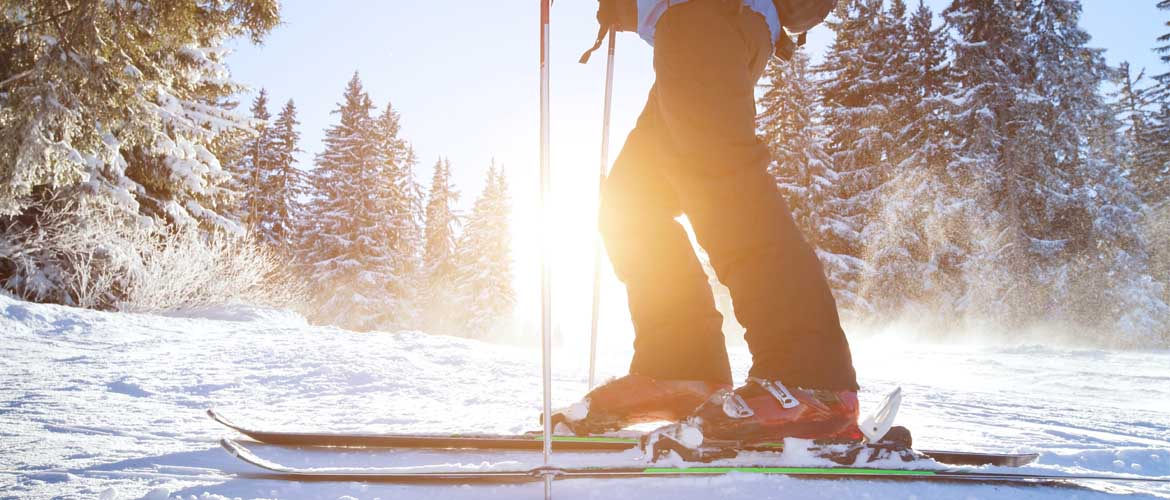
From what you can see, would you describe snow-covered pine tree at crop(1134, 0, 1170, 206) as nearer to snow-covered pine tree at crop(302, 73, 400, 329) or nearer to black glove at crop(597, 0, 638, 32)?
black glove at crop(597, 0, 638, 32)

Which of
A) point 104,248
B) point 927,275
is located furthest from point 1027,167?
point 104,248

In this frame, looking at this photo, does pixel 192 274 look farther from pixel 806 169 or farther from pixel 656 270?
pixel 806 169

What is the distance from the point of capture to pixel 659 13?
1525mm

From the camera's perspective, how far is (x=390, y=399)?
247 centimetres

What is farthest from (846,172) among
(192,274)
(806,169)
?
(192,274)

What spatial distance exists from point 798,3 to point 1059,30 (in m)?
19.5

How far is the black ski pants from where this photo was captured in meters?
1.27

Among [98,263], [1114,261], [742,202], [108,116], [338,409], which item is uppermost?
[108,116]

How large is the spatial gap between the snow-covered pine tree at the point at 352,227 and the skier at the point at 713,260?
2537 centimetres

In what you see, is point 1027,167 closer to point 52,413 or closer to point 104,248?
point 52,413

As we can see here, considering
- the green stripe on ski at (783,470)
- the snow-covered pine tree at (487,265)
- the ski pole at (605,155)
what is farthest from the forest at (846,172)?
the green stripe on ski at (783,470)

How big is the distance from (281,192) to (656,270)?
30546 mm

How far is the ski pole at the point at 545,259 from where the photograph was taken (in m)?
1.05

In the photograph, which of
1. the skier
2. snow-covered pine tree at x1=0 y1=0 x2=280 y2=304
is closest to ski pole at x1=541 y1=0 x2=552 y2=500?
the skier
